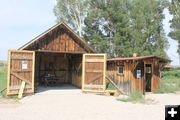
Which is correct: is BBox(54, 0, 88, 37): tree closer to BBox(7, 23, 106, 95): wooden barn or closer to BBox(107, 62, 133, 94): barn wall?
BBox(7, 23, 106, 95): wooden barn

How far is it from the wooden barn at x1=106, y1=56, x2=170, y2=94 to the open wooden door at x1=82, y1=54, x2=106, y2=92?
1.34m

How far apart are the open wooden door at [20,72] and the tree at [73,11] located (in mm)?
17476

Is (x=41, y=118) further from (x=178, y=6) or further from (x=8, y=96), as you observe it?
(x=178, y=6)

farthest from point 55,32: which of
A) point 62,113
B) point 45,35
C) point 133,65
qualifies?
point 62,113

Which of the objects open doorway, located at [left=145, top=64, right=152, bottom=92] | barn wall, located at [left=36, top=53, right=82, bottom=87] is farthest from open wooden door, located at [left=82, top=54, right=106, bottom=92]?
open doorway, located at [left=145, top=64, right=152, bottom=92]

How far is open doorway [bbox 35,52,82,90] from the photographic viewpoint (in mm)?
15141

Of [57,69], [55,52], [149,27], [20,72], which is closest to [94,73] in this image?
[55,52]

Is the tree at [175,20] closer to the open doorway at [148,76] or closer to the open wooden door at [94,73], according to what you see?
the open doorway at [148,76]

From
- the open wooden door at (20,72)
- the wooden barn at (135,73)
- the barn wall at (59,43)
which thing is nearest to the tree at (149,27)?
the wooden barn at (135,73)

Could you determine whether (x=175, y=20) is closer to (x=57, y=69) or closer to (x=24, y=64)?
(x=57, y=69)

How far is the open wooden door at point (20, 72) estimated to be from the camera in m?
9.90

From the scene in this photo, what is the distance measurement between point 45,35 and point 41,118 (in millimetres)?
6430

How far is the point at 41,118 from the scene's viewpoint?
593 centimetres

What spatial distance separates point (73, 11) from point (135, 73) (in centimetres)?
1904
